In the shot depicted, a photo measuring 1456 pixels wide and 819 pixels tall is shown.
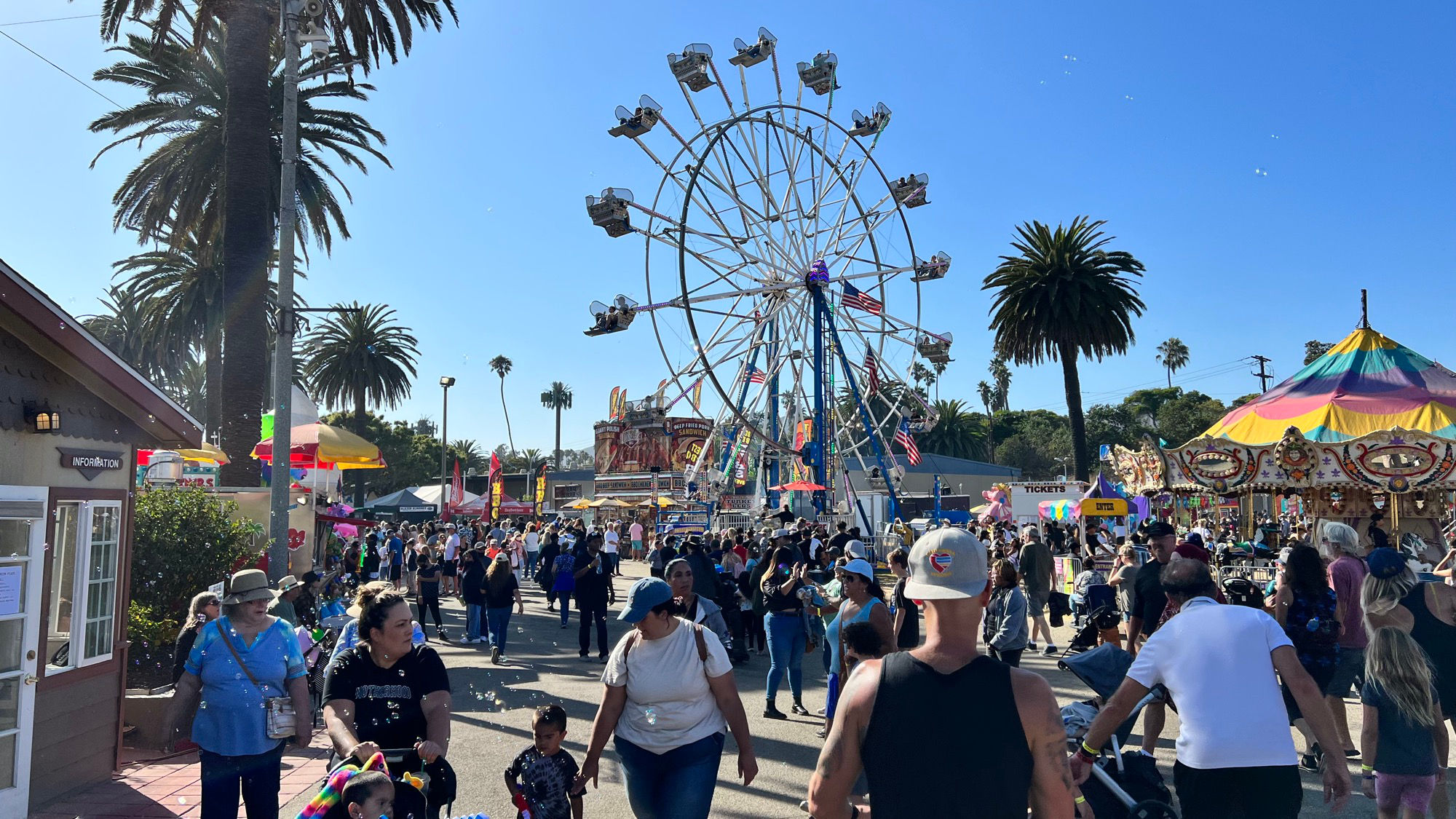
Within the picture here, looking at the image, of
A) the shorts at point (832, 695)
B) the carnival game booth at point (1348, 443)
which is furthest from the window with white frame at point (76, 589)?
the carnival game booth at point (1348, 443)

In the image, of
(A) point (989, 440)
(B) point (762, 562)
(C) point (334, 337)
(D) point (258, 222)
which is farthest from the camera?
(A) point (989, 440)

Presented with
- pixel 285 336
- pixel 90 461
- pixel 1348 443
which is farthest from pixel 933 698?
pixel 1348 443

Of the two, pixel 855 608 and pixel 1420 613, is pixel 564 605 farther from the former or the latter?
pixel 1420 613

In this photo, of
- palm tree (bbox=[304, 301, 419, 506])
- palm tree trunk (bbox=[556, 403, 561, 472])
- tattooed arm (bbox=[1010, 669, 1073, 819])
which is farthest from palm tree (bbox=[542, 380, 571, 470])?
tattooed arm (bbox=[1010, 669, 1073, 819])

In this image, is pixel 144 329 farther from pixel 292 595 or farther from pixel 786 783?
pixel 786 783

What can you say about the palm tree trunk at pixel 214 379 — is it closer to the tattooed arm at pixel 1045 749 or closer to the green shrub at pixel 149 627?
the green shrub at pixel 149 627

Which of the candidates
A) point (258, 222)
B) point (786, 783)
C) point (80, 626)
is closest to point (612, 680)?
point (786, 783)

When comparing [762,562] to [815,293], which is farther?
[815,293]

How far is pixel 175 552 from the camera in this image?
9.29m

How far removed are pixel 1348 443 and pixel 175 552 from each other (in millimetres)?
21329

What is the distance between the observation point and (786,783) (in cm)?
648

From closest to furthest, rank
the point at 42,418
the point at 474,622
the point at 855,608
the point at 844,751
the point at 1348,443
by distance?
1. the point at 844,751
2. the point at 42,418
3. the point at 855,608
4. the point at 474,622
5. the point at 1348,443

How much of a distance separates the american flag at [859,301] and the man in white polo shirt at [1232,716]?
91.7 feet

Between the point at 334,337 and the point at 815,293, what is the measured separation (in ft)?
90.1
